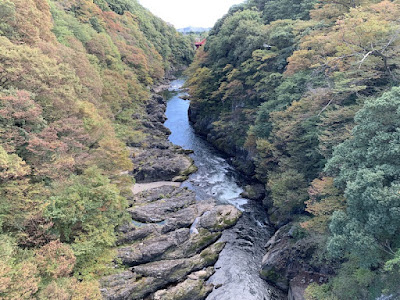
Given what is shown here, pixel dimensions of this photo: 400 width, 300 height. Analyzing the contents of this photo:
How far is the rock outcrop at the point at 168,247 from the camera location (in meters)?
15.2

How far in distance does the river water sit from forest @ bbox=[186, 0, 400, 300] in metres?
1.79

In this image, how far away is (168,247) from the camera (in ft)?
58.0

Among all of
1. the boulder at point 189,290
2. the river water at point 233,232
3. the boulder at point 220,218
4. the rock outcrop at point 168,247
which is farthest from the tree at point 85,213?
the boulder at point 220,218

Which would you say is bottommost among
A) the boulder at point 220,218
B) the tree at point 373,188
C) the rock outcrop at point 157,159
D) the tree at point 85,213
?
the rock outcrop at point 157,159

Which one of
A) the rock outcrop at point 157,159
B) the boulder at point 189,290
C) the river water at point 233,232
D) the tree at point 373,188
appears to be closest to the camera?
the tree at point 373,188

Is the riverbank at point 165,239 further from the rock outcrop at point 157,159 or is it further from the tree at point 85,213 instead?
the tree at point 85,213

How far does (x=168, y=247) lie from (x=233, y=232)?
6.29 m

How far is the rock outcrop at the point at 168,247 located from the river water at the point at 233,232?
0.86m

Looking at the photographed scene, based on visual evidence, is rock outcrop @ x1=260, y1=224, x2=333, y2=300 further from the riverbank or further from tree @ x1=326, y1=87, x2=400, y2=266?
tree @ x1=326, y1=87, x2=400, y2=266

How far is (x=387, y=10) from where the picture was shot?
56.3ft

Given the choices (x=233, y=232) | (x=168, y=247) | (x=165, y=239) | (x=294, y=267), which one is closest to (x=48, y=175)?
(x=165, y=239)

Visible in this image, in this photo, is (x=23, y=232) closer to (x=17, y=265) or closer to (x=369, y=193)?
(x=17, y=265)

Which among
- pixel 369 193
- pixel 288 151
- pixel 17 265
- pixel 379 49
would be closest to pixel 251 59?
pixel 288 151

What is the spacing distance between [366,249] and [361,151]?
4523 millimetres
